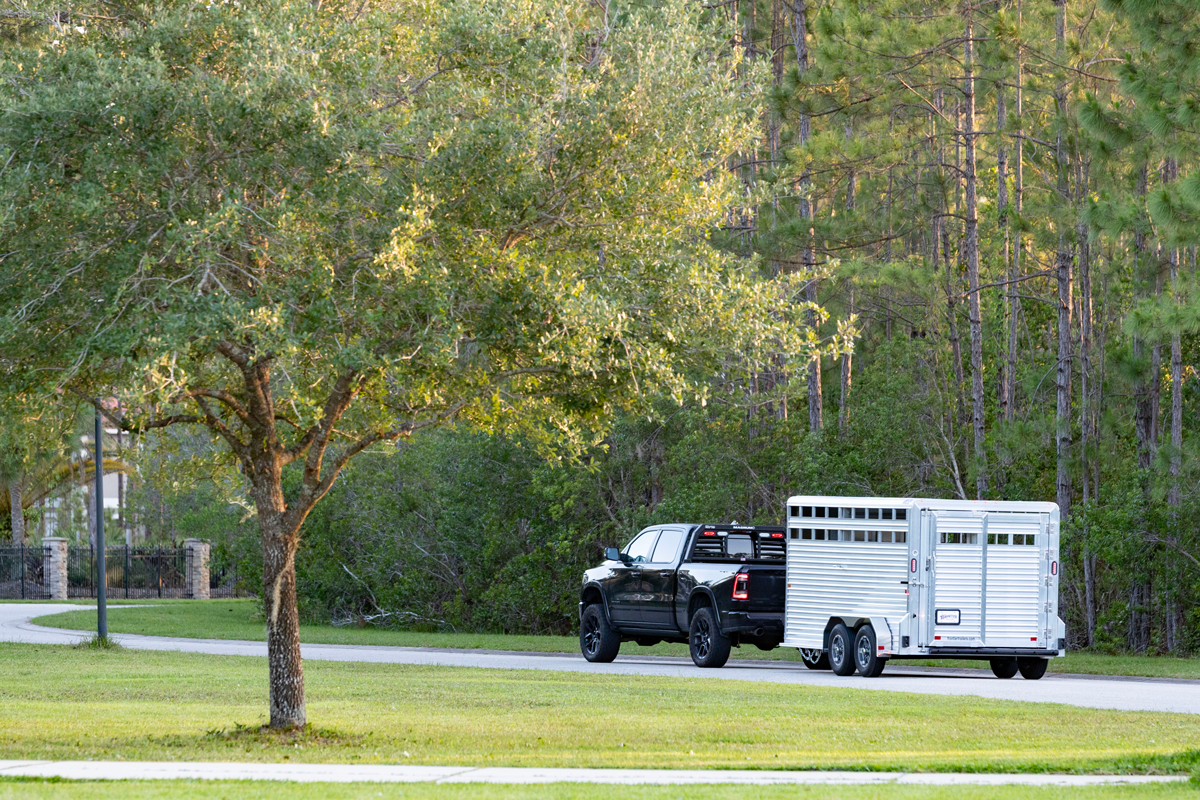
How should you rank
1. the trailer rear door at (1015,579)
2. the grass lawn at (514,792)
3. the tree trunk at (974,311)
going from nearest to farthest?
the grass lawn at (514,792)
the trailer rear door at (1015,579)
the tree trunk at (974,311)

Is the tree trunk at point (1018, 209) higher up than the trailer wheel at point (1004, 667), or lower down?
higher up

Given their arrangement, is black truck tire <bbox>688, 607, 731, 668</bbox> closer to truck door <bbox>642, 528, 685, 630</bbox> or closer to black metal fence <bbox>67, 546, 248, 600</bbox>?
truck door <bbox>642, 528, 685, 630</bbox>

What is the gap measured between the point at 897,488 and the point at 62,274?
21.3 meters

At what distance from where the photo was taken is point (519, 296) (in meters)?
11.8

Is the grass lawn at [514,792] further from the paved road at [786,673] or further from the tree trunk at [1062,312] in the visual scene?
the tree trunk at [1062,312]

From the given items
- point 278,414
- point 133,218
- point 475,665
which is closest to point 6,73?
point 133,218

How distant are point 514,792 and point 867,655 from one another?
1059cm

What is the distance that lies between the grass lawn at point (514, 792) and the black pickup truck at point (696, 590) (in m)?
10.6

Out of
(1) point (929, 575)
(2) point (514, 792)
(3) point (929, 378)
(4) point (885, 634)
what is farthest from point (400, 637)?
(2) point (514, 792)

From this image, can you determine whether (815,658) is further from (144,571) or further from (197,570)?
(144,571)

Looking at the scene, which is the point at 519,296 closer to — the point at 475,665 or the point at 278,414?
the point at 278,414

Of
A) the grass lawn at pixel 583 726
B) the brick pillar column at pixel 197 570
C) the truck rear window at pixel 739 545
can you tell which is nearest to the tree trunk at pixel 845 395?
the truck rear window at pixel 739 545

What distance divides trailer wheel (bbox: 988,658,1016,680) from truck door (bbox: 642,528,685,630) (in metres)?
4.43

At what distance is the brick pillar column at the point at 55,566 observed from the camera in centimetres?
5181
